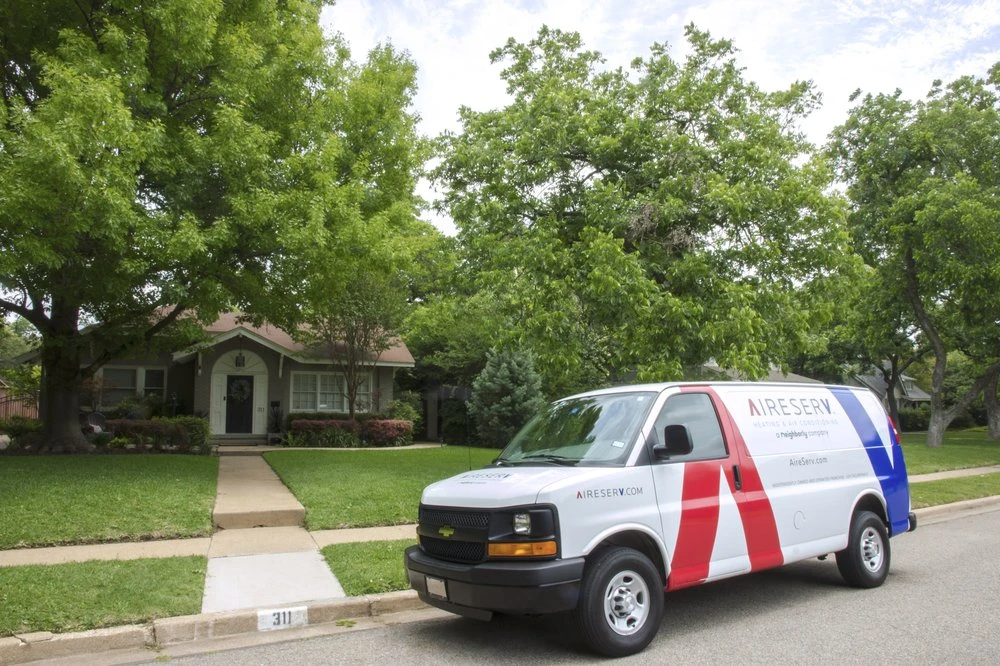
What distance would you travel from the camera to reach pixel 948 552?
30.2 feet

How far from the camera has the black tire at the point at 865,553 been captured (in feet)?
23.3

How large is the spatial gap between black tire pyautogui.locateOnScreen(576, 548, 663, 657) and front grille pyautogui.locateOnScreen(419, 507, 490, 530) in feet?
2.60

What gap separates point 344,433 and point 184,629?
654 inches

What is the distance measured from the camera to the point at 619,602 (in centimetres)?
526

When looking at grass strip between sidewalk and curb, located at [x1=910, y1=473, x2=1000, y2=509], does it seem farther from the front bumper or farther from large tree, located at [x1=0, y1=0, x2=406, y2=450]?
large tree, located at [x1=0, y1=0, x2=406, y2=450]

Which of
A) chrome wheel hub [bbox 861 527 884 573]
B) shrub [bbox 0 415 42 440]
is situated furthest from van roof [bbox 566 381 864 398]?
shrub [bbox 0 415 42 440]

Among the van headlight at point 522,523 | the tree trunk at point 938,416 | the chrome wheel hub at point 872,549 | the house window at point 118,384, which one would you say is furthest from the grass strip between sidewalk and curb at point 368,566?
the tree trunk at point 938,416

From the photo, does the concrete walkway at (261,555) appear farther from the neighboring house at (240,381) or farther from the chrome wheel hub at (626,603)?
the neighboring house at (240,381)

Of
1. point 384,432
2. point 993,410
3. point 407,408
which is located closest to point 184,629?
point 384,432

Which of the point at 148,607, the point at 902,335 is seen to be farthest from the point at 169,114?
the point at 902,335

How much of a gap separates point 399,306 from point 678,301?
11986 mm

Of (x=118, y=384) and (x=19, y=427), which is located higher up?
(x=118, y=384)

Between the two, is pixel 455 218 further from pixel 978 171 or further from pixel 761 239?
pixel 978 171

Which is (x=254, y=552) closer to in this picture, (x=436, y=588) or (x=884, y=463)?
(x=436, y=588)
